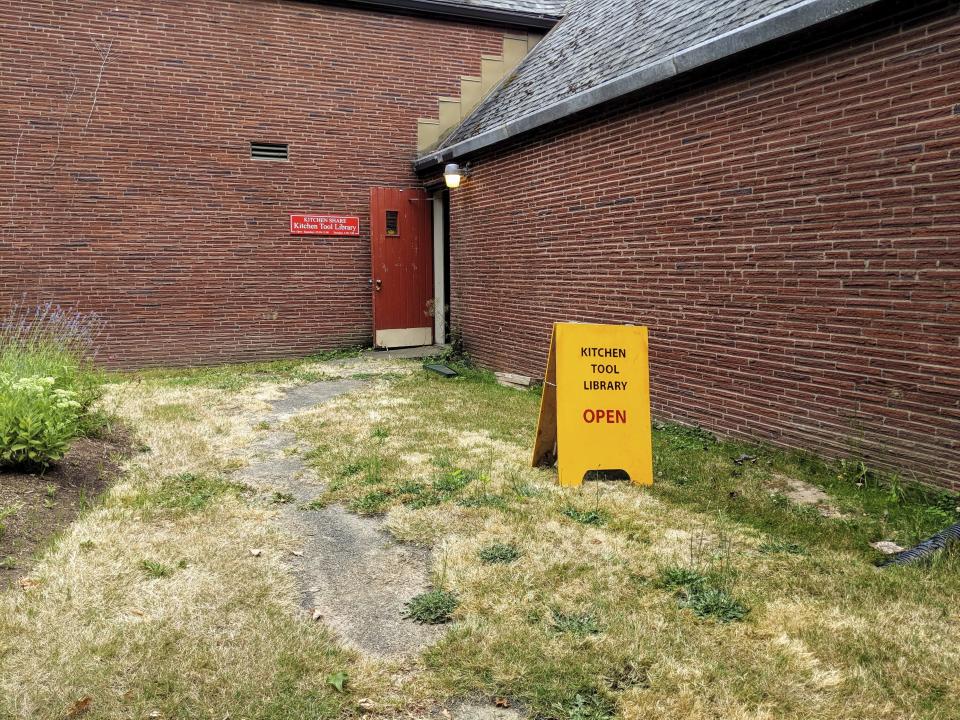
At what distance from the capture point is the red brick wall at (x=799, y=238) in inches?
179

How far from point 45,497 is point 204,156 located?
25.8 feet

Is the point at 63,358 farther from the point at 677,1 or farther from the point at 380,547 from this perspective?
the point at 677,1

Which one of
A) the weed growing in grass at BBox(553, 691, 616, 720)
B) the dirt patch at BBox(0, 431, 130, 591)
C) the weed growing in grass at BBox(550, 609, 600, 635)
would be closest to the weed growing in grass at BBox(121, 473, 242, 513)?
the dirt patch at BBox(0, 431, 130, 591)

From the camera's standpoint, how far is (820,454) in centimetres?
531

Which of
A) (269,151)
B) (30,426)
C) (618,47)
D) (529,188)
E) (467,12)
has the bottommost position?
(30,426)

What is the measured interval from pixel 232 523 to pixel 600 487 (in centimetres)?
260

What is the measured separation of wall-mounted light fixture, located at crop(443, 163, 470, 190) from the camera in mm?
10641

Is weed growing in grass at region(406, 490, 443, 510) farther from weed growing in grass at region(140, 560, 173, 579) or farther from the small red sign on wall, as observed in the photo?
the small red sign on wall

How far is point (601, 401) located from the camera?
5133 millimetres

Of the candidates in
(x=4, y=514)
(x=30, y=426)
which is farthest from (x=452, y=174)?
(x=4, y=514)

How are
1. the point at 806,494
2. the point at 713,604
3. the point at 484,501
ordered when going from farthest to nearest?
the point at 806,494 < the point at 484,501 < the point at 713,604

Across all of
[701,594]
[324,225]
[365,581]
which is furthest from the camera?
[324,225]

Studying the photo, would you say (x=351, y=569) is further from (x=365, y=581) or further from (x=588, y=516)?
(x=588, y=516)

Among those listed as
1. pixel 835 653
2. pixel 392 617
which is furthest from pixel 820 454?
pixel 392 617
